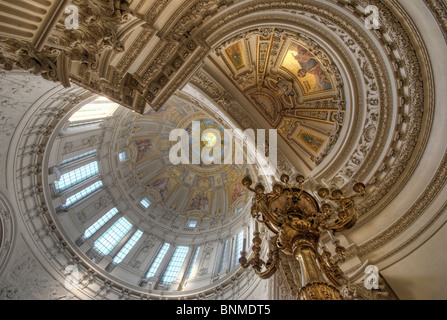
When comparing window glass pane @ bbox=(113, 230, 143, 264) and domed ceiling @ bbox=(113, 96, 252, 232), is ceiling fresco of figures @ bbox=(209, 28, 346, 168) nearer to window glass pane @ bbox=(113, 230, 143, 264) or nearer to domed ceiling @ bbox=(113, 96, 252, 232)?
domed ceiling @ bbox=(113, 96, 252, 232)

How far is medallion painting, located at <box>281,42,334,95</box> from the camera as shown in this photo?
25.9ft

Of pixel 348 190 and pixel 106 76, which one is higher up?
pixel 106 76

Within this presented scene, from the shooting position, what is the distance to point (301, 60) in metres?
8.13

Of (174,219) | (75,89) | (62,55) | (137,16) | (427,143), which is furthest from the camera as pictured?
(174,219)

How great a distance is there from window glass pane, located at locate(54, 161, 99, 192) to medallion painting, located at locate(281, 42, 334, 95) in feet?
41.4

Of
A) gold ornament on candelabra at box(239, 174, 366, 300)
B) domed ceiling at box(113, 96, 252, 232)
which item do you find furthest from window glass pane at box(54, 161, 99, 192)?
gold ornament on candelabra at box(239, 174, 366, 300)

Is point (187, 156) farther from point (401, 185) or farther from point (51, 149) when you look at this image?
point (401, 185)

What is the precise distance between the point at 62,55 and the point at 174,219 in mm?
16623

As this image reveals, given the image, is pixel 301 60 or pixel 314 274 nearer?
pixel 314 274

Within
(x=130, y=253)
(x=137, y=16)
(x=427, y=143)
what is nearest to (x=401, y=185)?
(x=427, y=143)

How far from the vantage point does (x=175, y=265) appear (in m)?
15.5

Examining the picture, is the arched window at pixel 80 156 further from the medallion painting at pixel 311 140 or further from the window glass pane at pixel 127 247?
the medallion painting at pixel 311 140

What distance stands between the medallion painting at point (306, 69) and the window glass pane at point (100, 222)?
45.9ft

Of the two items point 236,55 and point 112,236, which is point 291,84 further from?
point 112,236
